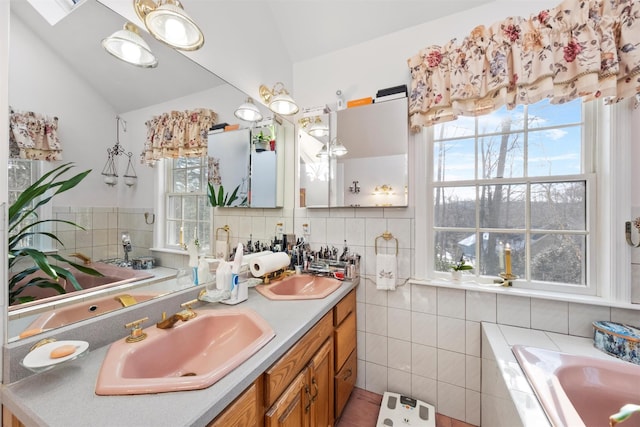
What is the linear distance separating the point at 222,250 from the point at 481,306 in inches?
64.6

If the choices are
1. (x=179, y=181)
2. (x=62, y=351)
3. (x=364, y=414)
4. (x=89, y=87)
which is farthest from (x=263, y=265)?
(x=364, y=414)

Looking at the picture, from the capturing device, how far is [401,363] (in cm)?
180

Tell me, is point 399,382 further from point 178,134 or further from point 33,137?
point 33,137

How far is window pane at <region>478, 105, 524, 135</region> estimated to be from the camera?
161 centimetres

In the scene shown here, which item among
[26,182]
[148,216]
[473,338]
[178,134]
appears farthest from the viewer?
[473,338]

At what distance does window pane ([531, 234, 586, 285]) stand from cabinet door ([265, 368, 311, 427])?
5.00 ft

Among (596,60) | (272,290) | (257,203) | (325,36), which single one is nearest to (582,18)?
(596,60)

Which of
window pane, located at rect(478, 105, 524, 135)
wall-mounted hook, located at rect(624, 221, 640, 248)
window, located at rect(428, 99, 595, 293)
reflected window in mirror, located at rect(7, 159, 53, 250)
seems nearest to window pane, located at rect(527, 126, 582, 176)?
window, located at rect(428, 99, 595, 293)

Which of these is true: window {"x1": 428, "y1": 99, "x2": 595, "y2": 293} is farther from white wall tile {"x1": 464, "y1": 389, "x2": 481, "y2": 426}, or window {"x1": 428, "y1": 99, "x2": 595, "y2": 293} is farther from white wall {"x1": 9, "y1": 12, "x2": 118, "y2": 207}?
white wall {"x1": 9, "y1": 12, "x2": 118, "y2": 207}

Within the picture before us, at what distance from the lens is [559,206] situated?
1.52 m

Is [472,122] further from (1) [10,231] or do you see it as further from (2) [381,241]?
(1) [10,231]

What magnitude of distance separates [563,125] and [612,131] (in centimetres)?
22

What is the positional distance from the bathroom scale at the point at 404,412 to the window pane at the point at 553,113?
1.94 meters

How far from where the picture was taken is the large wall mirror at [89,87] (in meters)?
0.79
